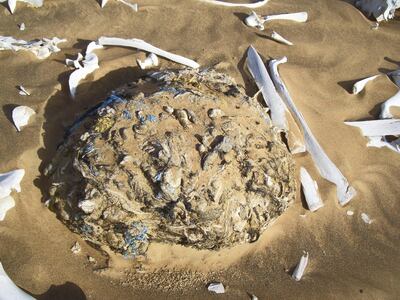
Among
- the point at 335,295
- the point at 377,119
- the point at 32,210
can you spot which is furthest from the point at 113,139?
the point at 377,119

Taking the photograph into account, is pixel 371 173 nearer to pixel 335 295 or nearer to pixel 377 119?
pixel 377 119

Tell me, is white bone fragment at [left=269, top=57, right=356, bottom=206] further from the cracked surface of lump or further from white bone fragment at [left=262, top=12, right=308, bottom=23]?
white bone fragment at [left=262, top=12, right=308, bottom=23]

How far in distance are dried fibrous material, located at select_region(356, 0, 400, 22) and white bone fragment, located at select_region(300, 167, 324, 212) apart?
3.03 m

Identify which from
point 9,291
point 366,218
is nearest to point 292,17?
point 366,218

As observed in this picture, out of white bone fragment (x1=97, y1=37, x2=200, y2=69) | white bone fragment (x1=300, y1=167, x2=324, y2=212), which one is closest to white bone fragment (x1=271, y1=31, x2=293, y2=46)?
white bone fragment (x1=97, y1=37, x2=200, y2=69)

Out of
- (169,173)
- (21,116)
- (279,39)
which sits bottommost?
(21,116)

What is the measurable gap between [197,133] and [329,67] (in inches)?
101

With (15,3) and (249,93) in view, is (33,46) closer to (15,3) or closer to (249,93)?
(15,3)

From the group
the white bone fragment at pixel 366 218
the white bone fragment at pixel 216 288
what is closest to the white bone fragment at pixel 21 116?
the white bone fragment at pixel 216 288

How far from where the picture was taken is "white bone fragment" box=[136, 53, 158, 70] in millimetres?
4418

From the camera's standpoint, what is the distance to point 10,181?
340 cm

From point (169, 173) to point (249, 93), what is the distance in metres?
1.80

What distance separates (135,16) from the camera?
5117mm

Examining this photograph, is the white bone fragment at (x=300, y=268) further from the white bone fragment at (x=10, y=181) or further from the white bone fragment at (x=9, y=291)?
the white bone fragment at (x=10, y=181)
